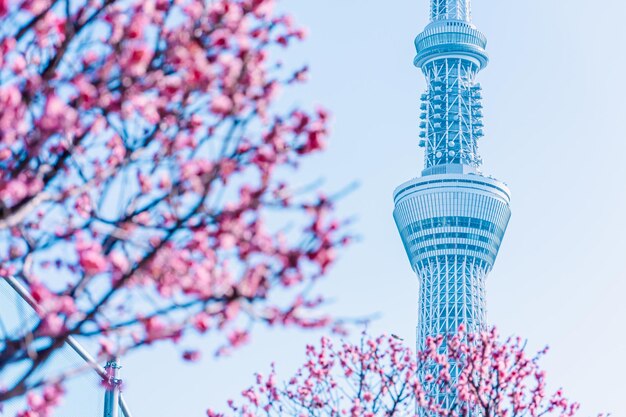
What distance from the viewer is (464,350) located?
20438 mm

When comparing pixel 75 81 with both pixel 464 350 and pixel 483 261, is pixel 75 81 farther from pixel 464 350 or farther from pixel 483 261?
pixel 483 261

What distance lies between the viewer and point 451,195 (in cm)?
15000

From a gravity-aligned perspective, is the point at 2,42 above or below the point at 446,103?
below

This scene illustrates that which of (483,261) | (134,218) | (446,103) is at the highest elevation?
(446,103)

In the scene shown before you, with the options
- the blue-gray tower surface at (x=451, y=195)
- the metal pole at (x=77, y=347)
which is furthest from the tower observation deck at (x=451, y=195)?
the metal pole at (x=77, y=347)

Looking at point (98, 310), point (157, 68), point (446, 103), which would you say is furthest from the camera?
point (446, 103)

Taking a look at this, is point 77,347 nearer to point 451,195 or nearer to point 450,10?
point 451,195

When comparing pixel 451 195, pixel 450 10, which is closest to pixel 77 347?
pixel 451 195

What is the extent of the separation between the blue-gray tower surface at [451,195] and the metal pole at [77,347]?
423 ft

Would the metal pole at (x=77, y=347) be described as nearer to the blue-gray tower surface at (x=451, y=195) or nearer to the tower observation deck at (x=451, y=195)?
the tower observation deck at (x=451, y=195)

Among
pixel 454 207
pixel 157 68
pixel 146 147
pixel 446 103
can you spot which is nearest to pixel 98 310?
pixel 146 147

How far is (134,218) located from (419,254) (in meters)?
151

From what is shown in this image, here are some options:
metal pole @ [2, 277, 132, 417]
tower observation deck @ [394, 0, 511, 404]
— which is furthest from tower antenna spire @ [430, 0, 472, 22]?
metal pole @ [2, 277, 132, 417]

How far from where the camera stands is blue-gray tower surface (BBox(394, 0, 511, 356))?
150625mm
